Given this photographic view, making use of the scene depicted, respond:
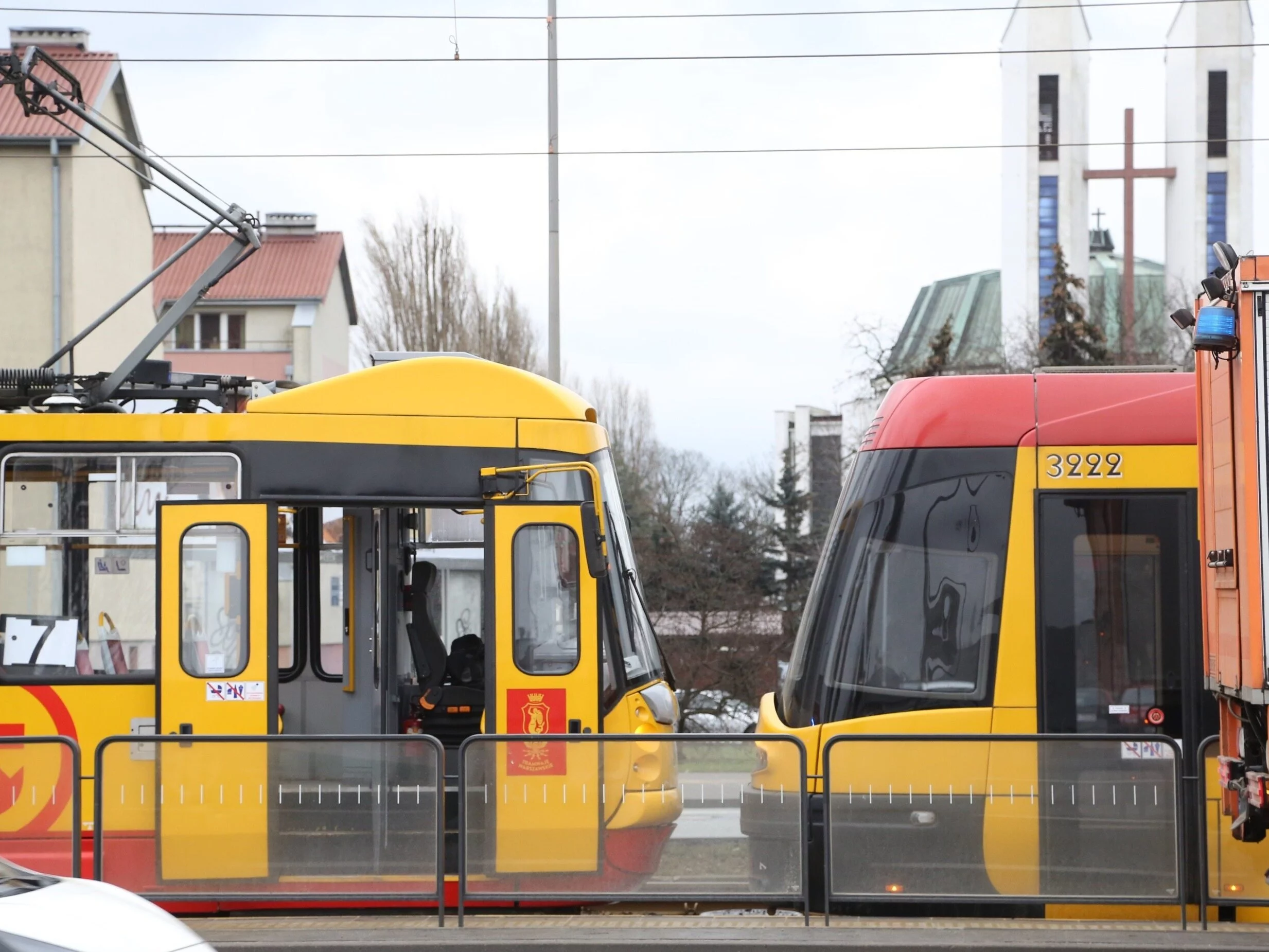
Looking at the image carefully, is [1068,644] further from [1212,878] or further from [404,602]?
[404,602]

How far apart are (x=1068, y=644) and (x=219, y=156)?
466 inches

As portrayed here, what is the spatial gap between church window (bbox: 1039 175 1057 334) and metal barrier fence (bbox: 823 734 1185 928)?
51063mm

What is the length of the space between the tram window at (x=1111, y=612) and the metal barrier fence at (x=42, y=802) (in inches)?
215

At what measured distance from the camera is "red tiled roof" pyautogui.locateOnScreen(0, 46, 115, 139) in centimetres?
2747

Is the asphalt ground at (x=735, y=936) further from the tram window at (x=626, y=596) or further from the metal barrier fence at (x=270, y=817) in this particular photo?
the tram window at (x=626, y=596)

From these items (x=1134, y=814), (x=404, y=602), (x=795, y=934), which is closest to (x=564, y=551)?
(x=404, y=602)

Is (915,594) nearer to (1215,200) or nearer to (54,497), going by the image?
(54,497)

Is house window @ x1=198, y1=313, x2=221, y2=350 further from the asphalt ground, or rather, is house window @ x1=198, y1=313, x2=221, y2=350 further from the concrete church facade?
the asphalt ground

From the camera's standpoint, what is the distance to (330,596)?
10.2 metres

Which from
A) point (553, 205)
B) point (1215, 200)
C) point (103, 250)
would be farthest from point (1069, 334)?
point (1215, 200)

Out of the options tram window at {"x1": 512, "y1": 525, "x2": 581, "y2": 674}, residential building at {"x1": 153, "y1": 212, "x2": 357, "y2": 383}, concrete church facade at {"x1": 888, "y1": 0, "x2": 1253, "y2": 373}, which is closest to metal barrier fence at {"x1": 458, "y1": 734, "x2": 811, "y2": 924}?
tram window at {"x1": 512, "y1": 525, "x2": 581, "y2": 674}

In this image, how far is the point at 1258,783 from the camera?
6566 mm

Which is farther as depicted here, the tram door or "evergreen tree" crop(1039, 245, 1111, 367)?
"evergreen tree" crop(1039, 245, 1111, 367)

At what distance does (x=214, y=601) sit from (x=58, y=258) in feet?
73.3
